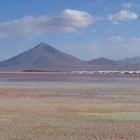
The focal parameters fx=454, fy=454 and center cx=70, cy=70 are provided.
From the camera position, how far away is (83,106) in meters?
29.2

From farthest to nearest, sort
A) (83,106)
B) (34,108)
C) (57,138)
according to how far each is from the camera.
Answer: (83,106)
(34,108)
(57,138)

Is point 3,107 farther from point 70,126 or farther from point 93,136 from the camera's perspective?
point 93,136

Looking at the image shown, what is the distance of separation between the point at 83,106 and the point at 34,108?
3506mm

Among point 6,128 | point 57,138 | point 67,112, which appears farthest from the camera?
point 67,112

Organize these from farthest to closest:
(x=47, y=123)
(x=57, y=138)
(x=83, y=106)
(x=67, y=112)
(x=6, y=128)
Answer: (x=83, y=106), (x=67, y=112), (x=47, y=123), (x=6, y=128), (x=57, y=138)

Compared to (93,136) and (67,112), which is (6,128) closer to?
(93,136)

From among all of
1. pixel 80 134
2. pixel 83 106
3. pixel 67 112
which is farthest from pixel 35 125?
pixel 83 106

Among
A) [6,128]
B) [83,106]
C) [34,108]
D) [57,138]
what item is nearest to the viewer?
[57,138]

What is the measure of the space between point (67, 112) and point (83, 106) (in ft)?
12.8

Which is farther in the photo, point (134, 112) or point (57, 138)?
point (134, 112)

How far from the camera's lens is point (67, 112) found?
83.5 feet

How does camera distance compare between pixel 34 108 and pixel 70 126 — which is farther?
pixel 34 108

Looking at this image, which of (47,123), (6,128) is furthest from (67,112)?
(6,128)

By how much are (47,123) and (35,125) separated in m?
0.82
